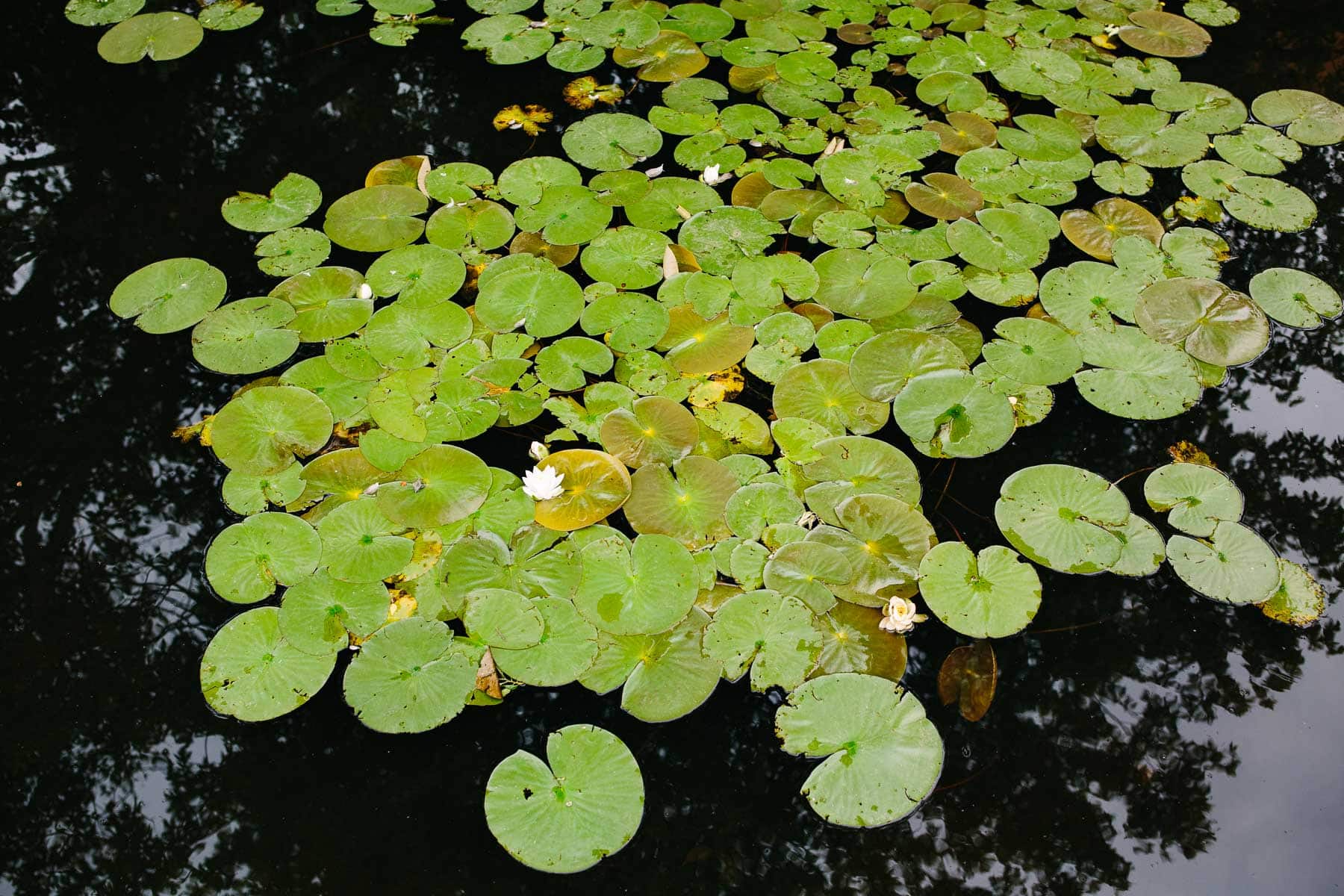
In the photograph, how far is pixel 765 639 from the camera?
190 cm

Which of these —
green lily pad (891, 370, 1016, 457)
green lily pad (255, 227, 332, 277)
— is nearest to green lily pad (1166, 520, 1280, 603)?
green lily pad (891, 370, 1016, 457)

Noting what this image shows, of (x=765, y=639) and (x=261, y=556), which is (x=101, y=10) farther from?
(x=765, y=639)

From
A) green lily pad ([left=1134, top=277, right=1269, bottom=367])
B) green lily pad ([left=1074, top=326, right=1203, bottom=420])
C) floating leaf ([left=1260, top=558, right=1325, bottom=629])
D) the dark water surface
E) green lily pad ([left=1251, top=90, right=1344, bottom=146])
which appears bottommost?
the dark water surface

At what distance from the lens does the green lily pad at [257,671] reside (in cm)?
184

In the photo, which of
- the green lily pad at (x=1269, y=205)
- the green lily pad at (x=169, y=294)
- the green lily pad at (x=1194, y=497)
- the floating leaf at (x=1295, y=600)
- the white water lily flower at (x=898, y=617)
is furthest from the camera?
the green lily pad at (x=1269, y=205)

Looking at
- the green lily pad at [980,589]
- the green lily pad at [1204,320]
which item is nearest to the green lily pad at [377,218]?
the green lily pad at [980,589]

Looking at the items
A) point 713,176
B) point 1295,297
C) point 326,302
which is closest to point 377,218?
point 326,302

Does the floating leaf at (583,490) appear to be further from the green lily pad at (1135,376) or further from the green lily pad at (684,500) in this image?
the green lily pad at (1135,376)

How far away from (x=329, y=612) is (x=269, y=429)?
601 millimetres

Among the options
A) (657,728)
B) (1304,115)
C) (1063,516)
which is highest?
(1304,115)

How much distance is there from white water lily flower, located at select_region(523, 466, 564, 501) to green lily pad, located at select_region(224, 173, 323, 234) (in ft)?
4.65

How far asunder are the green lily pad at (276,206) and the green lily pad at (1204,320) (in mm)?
2733

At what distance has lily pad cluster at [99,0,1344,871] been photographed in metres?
1.88

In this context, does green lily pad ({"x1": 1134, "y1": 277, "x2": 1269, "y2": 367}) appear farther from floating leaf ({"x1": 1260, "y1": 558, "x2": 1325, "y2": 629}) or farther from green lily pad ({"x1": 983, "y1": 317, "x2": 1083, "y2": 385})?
floating leaf ({"x1": 1260, "y1": 558, "x2": 1325, "y2": 629})
